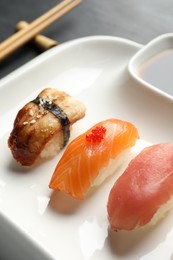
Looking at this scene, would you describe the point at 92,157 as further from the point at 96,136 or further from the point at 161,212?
the point at 161,212

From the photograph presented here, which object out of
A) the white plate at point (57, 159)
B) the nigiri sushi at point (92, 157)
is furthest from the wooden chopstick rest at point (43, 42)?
the nigiri sushi at point (92, 157)

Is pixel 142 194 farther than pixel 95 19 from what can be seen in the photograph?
No

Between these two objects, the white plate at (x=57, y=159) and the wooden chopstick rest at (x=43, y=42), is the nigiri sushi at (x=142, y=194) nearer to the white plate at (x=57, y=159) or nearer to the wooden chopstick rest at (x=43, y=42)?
the white plate at (x=57, y=159)

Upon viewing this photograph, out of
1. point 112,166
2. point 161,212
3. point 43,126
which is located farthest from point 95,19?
point 161,212

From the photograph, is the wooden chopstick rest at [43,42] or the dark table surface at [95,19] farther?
the dark table surface at [95,19]

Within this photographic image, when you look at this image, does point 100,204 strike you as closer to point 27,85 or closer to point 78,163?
point 78,163

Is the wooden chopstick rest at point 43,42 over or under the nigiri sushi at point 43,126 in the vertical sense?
under

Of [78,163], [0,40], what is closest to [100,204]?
[78,163]
